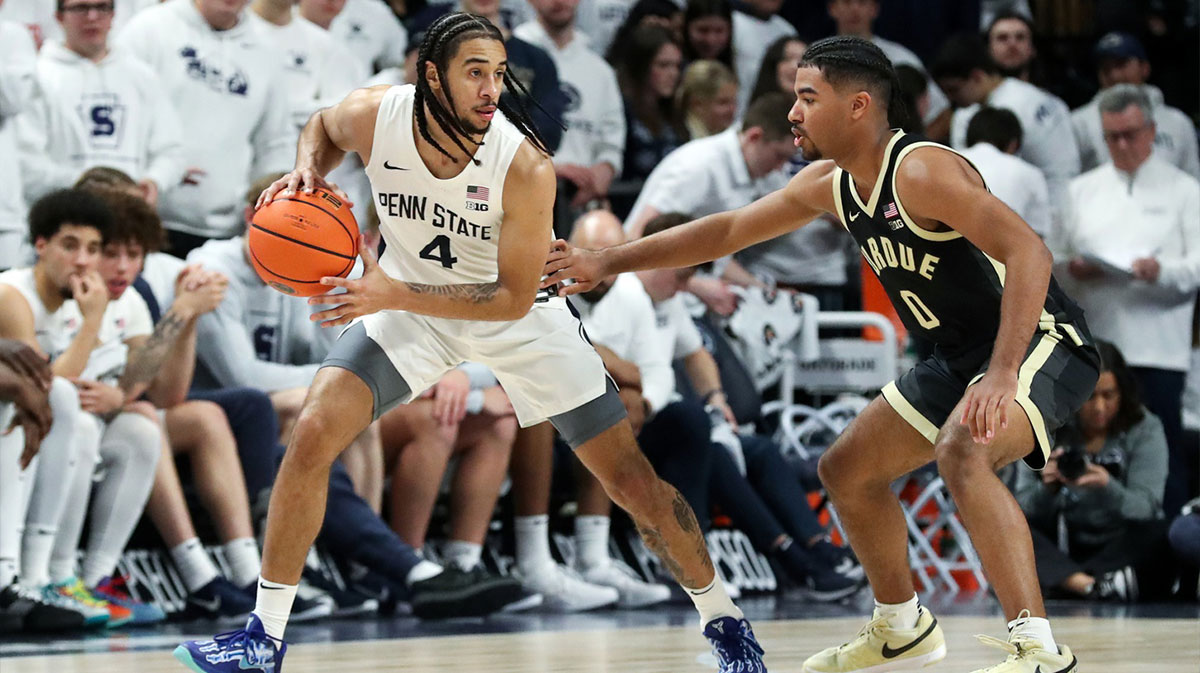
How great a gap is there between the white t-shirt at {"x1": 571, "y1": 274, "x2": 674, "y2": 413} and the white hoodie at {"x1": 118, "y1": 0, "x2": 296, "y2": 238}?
61.1 inches

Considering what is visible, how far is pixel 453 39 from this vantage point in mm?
4191

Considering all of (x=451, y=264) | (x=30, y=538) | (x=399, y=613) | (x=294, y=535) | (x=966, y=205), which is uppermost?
(x=966, y=205)

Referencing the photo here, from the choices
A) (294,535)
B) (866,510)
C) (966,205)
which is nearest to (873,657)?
(866,510)

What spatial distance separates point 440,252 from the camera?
4.49 meters

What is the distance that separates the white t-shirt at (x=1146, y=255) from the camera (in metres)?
8.70

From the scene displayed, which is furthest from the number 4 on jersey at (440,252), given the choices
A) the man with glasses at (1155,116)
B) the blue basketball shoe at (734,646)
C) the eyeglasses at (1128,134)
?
the man with glasses at (1155,116)

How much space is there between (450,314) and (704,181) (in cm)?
417

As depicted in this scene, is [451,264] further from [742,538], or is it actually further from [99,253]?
[742,538]

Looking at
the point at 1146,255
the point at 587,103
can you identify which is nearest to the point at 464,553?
the point at 587,103

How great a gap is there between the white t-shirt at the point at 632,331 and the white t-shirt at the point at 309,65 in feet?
5.29

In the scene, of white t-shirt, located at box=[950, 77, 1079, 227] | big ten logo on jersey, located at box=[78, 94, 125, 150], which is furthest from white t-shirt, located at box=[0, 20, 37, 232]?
white t-shirt, located at box=[950, 77, 1079, 227]

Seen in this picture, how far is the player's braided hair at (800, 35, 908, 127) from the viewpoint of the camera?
4.25 metres

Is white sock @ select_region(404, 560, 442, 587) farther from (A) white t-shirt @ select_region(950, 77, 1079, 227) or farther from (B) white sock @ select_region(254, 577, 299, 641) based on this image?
(A) white t-shirt @ select_region(950, 77, 1079, 227)

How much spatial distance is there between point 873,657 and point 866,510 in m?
0.41
